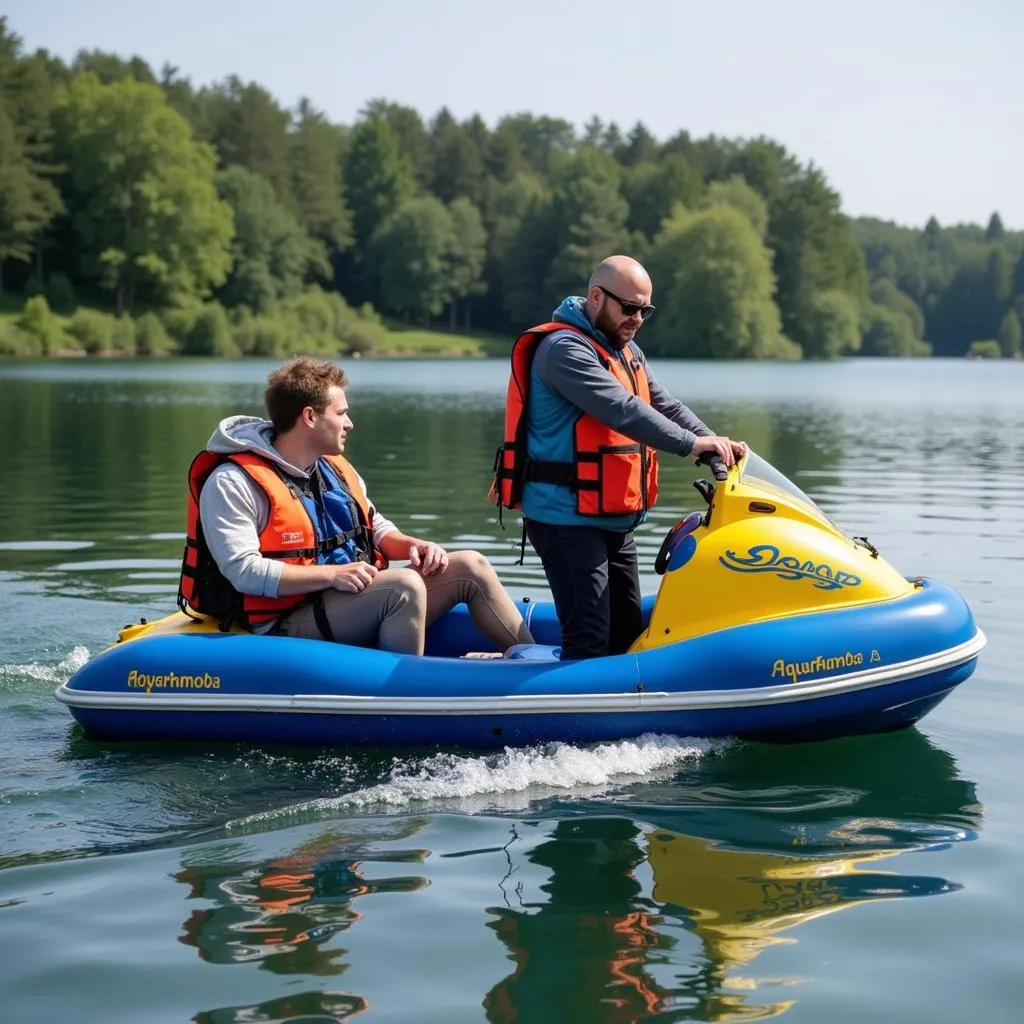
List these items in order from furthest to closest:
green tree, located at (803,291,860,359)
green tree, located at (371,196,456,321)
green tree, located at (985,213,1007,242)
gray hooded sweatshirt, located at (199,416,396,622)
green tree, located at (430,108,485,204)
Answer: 1. green tree, located at (985,213,1007,242)
2. green tree, located at (430,108,485,204)
3. green tree, located at (371,196,456,321)
4. green tree, located at (803,291,860,359)
5. gray hooded sweatshirt, located at (199,416,396,622)

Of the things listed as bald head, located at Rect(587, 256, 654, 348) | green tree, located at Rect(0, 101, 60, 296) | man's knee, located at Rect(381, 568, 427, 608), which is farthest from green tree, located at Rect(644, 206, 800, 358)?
man's knee, located at Rect(381, 568, 427, 608)

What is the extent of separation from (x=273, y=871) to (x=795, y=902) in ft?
4.91

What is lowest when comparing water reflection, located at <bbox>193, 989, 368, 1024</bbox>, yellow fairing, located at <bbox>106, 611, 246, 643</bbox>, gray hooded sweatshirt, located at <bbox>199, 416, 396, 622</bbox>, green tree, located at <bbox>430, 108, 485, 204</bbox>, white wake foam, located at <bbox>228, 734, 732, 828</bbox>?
water reflection, located at <bbox>193, 989, 368, 1024</bbox>

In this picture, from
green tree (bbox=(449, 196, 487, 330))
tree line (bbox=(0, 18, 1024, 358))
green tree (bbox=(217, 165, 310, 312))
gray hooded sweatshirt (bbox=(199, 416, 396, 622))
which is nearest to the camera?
gray hooded sweatshirt (bbox=(199, 416, 396, 622))

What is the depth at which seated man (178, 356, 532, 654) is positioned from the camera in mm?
5281

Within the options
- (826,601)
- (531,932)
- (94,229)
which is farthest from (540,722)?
(94,229)

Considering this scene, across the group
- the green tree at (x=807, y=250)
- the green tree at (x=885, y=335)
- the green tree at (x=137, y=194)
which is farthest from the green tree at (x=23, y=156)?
the green tree at (x=885, y=335)

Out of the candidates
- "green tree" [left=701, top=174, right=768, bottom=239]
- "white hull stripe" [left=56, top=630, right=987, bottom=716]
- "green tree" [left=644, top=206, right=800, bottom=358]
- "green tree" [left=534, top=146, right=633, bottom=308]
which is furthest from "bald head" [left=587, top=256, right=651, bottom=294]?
"green tree" [left=701, top=174, right=768, bottom=239]

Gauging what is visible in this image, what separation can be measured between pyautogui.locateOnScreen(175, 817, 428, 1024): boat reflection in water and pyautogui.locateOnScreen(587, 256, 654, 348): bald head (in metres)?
2.02

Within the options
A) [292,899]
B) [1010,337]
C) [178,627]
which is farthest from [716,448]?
[1010,337]

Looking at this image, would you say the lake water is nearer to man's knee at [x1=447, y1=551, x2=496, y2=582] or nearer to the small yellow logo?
the small yellow logo

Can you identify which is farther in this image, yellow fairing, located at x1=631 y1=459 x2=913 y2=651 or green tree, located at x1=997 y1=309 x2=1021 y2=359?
green tree, located at x1=997 y1=309 x2=1021 y2=359

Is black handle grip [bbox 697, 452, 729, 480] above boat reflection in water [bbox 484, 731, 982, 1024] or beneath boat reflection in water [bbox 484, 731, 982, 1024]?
above

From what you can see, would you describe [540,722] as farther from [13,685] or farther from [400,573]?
[13,685]
